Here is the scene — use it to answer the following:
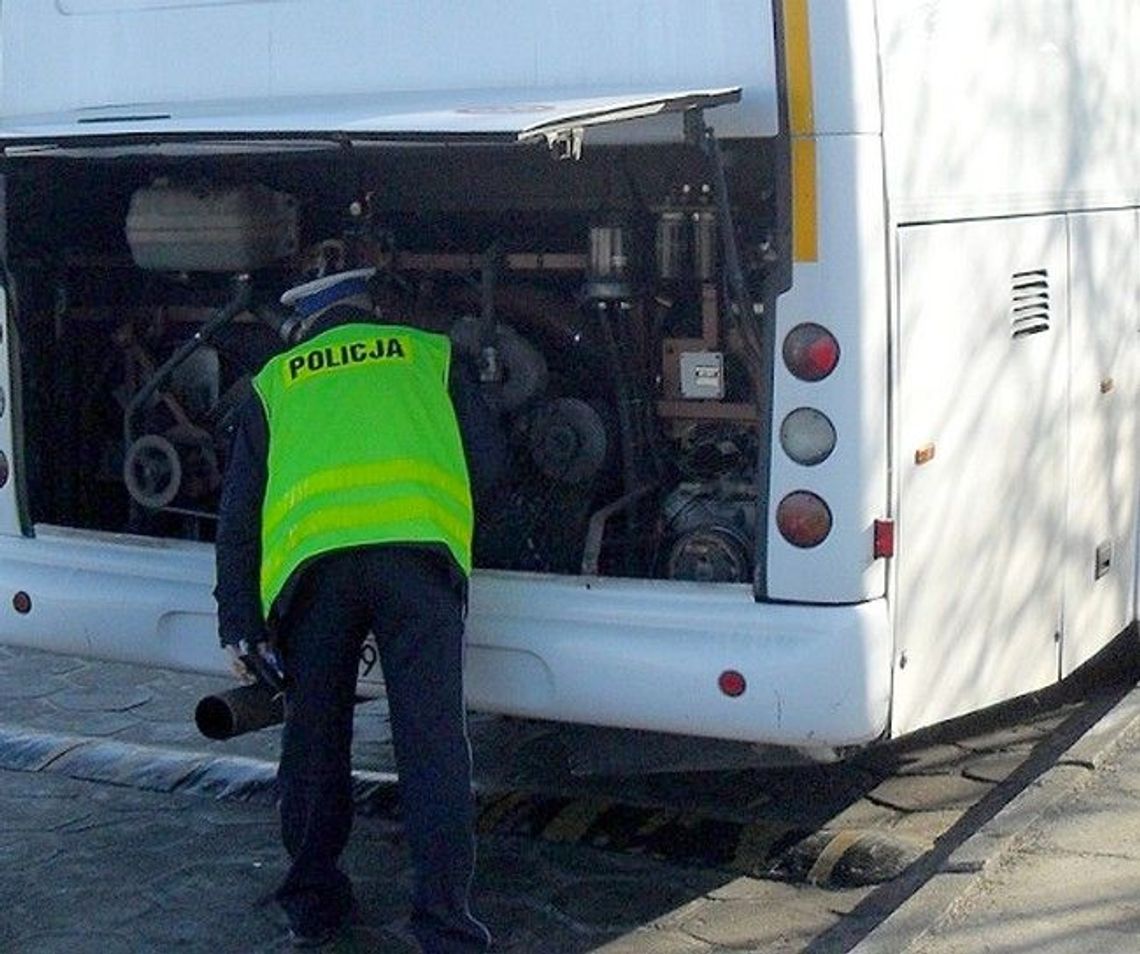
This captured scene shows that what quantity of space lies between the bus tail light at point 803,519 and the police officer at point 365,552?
726mm

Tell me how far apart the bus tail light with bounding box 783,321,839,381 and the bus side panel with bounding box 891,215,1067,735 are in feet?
0.69

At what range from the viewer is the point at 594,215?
577cm

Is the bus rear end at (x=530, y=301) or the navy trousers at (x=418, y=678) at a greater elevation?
the bus rear end at (x=530, y=301)

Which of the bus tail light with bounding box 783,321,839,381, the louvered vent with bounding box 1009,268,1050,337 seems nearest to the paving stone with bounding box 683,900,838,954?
the bus tail light with bounding box 783,321,839,381

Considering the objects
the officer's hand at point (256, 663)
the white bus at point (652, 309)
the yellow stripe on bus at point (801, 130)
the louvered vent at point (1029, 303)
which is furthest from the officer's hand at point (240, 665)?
the louvered vent at point (1029, 303)

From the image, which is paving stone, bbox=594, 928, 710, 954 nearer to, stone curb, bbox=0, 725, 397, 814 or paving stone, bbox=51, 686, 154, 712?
stone curb, bbox=0, 725, 397, 814

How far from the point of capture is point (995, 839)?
5688 mm

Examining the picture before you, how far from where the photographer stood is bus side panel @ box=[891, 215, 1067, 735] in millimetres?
5180

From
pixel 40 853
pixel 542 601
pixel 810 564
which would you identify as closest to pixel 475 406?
pixel 542 601

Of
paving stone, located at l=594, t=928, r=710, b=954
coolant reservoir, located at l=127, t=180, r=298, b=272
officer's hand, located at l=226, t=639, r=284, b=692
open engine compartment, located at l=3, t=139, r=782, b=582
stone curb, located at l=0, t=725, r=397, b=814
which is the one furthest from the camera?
stone curb, located at l=0, t=725, r=397, b=814

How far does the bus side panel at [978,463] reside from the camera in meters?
5.18

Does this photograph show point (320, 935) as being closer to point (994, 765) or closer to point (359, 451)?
point (359, 451)

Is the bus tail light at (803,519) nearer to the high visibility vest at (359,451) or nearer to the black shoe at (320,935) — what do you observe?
the high visibility vest at (359,451)

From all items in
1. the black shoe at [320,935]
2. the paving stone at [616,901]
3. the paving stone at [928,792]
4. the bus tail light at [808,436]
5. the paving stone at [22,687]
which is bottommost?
the paving stone at [928,792]
